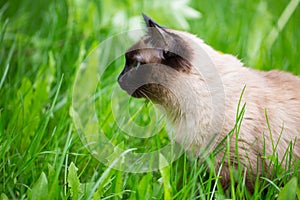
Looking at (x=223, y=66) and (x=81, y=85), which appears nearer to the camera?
(x=223, y=66)

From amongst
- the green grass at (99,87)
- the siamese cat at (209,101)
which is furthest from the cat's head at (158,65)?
the green grass at (99,87)

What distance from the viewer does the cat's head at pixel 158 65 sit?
6.65 feet

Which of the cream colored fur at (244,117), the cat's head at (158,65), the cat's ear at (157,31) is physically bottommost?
the cream colored fur at (244,117)

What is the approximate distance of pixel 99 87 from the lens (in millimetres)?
2650

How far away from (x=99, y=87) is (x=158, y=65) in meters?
0.65

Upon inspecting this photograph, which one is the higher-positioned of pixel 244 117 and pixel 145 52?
pixel 145 52

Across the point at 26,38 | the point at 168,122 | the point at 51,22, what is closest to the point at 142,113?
the point at 168,122

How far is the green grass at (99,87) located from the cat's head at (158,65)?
21 centimetres

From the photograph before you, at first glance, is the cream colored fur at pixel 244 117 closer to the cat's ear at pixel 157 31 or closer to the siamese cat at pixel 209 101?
the siamese cat at pixel 209 101

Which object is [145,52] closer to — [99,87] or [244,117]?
[244,117]

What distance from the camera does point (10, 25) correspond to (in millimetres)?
3357

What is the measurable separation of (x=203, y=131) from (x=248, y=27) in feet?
5.27

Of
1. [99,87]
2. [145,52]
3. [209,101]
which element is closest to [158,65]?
[145,52]

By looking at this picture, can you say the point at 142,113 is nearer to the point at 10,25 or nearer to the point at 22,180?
the point at 22,180
